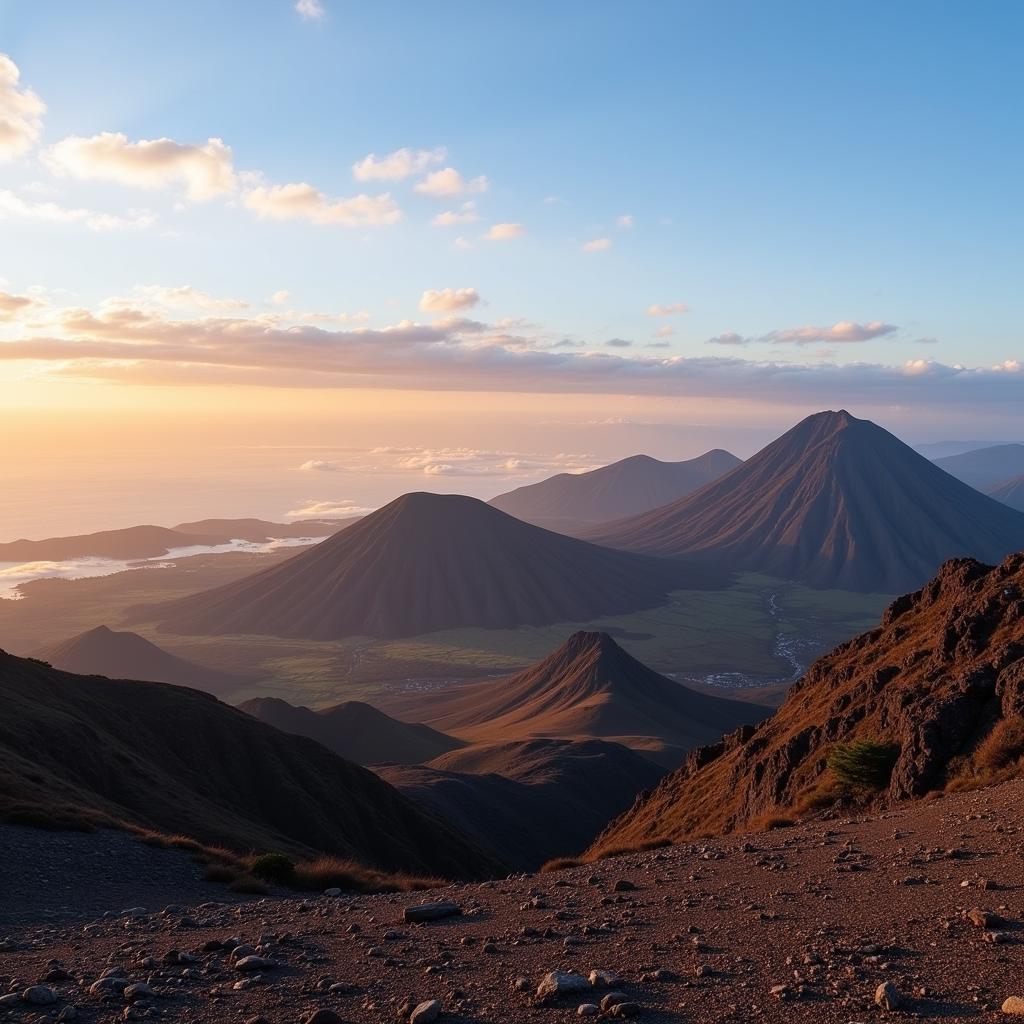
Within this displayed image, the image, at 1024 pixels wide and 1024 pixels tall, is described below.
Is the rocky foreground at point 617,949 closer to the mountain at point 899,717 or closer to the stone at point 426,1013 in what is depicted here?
the stone at point 426,1013

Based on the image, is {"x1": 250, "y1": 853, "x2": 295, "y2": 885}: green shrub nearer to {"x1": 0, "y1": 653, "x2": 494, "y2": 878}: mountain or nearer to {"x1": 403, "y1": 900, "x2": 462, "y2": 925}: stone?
{"x1": 403, "y1": 900, "x2": 462, "y2": 925}: stone

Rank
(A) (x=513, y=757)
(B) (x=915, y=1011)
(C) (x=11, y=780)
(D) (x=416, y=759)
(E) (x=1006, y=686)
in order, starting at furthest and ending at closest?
1. (D) (x=416, y=759)
2. (A) (x=513, y=757)
3. (C) (x=11, y=780)
4. (E) (x=1006, y=686)
5. (B) (x=915, y=1011)

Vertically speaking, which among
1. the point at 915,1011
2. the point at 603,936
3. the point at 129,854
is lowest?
the point at 129,854

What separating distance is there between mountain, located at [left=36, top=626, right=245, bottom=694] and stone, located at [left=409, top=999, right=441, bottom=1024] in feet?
514

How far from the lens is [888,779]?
64.7 ft

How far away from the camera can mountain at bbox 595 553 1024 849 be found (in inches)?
738

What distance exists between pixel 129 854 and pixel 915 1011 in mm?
16897

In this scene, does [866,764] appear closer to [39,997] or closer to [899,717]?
[899,717]

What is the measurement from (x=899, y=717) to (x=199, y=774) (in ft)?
111

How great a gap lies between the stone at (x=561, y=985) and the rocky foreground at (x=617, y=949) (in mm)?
14

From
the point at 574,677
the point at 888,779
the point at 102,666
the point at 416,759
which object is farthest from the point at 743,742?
the point at 102,666

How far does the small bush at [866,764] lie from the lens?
19.8 m

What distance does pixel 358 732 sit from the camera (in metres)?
Answer: 108

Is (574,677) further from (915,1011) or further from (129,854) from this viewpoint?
(915,1011)
